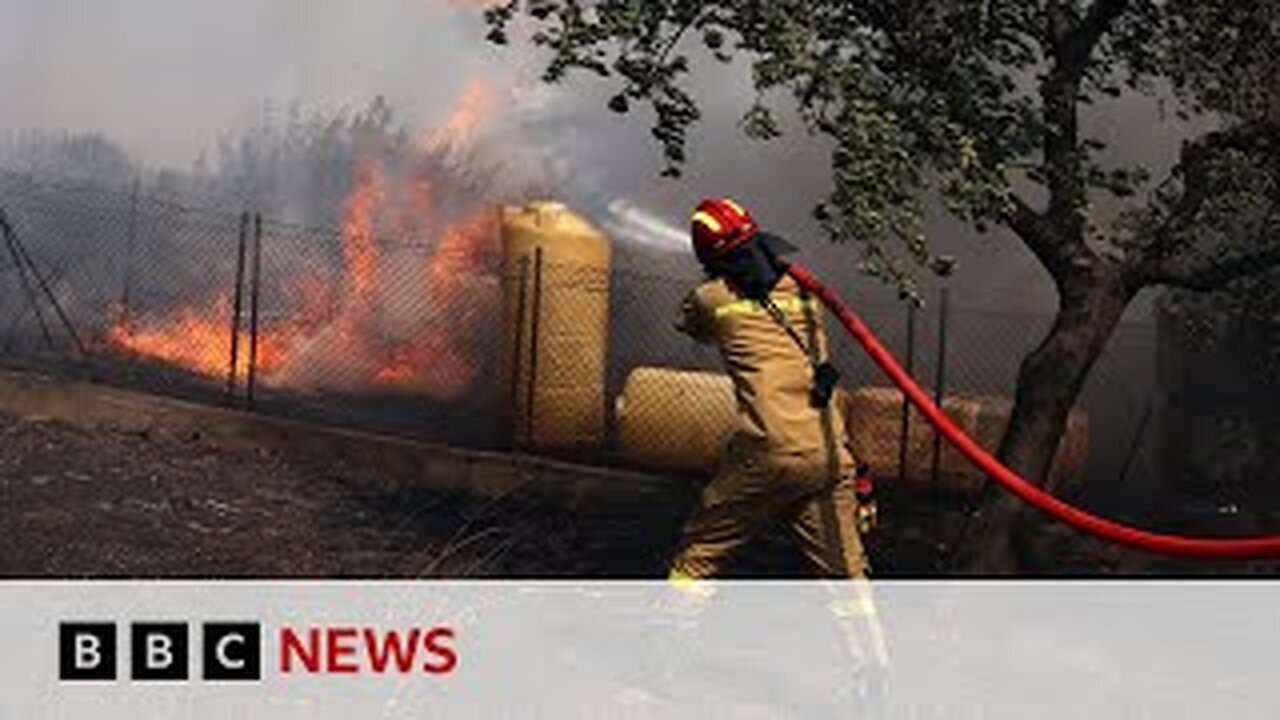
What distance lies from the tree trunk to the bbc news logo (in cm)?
310

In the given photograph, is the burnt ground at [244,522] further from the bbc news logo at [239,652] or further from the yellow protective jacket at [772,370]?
the yellow protective jacket at [772,370]

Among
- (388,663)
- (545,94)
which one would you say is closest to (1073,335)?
(388,663)

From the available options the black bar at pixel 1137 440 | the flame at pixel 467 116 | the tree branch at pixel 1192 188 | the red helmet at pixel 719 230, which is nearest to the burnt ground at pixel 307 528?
the tree branch at pixel 1192 188

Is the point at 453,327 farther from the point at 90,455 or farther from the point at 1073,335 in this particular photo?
the point at 1073,335

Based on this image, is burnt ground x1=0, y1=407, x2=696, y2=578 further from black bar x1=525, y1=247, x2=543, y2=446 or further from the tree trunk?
the tree trunk

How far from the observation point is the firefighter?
6309mm

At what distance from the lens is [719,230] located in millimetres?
6309

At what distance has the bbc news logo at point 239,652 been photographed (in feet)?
20.2

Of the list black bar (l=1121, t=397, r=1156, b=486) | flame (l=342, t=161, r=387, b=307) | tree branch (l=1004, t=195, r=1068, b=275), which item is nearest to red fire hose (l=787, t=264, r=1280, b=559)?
tree branch (l=1004, t=195, r=1068, b=275)

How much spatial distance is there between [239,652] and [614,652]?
5.95ft

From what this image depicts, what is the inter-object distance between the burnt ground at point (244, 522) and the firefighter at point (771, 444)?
228 cm

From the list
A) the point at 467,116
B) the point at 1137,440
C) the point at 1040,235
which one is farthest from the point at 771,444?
the point at 467,116

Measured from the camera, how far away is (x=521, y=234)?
12359mm

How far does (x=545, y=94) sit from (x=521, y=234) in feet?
20.0
